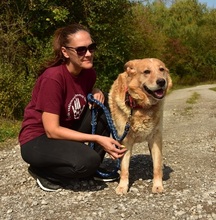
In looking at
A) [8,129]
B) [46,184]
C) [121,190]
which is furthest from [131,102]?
[8,129]

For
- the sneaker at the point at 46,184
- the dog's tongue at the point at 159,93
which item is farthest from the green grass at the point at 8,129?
the dog's tongue at the point at 159,93

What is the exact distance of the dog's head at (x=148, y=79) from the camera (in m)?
3.21

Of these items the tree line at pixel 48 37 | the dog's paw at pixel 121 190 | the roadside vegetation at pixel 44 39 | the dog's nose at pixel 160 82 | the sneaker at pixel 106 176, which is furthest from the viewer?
the tree line at pixel 48 37

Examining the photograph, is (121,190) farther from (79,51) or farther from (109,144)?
(79,51)

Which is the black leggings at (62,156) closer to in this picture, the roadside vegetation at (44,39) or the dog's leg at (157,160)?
the dog's leg at (157,160)

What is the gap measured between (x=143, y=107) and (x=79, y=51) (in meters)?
0.80

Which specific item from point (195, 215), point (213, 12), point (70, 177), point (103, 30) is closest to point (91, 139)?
point (70, 177)

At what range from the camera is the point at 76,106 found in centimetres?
332

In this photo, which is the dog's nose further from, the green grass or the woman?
the green grass

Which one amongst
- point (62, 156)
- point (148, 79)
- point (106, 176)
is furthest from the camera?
point (106, 176)

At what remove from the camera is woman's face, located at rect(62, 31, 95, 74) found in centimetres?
312

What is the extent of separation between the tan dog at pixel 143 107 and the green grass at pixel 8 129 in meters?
3.08

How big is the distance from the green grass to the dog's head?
323 cm

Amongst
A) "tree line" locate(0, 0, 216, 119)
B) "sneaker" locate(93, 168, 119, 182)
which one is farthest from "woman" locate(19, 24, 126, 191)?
"tree line" locate(0, 0, 216, 119)
